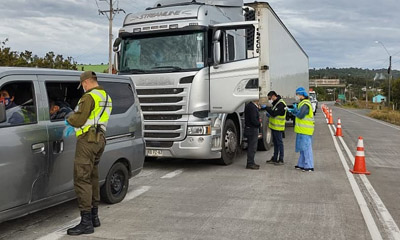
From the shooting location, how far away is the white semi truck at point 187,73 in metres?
8.13

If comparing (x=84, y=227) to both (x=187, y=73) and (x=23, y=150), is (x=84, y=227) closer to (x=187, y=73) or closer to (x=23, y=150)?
(x=23, y=150)

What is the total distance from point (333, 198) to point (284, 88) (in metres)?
7.96

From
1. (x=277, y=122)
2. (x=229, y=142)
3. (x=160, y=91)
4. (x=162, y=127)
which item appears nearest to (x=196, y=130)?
(x=162, y=127)

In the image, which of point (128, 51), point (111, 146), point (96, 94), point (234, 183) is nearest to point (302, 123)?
point (234, 183)

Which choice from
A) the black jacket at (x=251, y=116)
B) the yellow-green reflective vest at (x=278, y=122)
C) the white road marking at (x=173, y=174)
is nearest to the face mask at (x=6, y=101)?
the white road marking at (x=173, y=174)

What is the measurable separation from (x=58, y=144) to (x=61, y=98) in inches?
26.6

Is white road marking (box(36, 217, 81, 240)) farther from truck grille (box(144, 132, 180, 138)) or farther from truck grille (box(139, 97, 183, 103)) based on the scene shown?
truck grille (box(139, 97, 183, 103))

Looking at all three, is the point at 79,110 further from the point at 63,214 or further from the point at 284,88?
the point at 284,88

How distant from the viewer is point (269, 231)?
4.74 meters

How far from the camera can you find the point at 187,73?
8.03m

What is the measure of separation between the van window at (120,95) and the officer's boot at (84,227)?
1.64 metres

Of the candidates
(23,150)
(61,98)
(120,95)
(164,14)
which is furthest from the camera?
(164,14)

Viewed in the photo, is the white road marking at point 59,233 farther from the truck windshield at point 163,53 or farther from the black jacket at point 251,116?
the black jacket at point 251,116

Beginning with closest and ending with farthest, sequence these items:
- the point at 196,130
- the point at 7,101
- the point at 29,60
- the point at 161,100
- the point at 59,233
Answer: the point at 7,101, the point at 59,233, the point at 196,130, the point at 161,100, the point at 29,60
